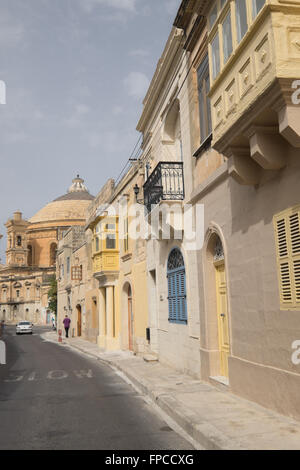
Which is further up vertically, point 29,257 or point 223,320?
point 29,257

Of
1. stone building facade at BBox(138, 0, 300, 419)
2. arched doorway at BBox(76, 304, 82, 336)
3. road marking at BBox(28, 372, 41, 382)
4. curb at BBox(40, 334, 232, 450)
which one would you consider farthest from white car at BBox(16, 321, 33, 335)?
curb at BBox(40, 334, 232, 450)

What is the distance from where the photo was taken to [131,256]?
754 inches

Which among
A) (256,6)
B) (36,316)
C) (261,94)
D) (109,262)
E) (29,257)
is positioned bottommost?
(36,316)

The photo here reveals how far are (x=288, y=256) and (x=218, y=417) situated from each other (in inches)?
106

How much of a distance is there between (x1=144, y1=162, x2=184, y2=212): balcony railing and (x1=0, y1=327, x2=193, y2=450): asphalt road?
200 inches

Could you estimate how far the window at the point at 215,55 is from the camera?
7.61m

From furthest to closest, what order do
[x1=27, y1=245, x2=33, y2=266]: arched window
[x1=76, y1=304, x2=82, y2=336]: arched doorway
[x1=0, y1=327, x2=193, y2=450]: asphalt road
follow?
[x1=27, y1=245, x2=33, y2=266]: arched window → [x1=76, y1=304, x2=82, y2=336]: arched doorway → [x1=0, y1=327, x2=193, y2=450]: asphalt road

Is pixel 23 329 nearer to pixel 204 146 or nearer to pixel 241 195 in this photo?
pixel 204 146

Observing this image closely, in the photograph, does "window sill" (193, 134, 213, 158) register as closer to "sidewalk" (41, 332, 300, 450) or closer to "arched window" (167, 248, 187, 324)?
"arched window" (167, 248, 187, 324)

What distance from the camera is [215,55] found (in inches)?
307

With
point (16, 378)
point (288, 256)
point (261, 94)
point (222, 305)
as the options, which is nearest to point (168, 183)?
point (222, 305)

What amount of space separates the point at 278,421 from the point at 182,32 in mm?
9704

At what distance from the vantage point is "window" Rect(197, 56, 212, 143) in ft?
33.0

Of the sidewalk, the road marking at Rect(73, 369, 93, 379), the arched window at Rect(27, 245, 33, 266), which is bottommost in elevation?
the road marking at Rect(73, 369, 93, 379)
